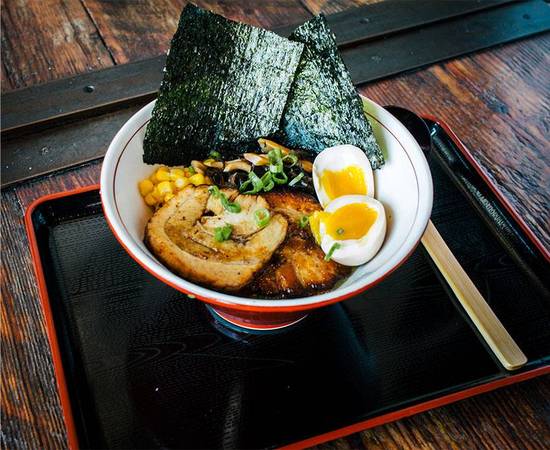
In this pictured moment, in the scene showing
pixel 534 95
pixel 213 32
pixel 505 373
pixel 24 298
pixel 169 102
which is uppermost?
pixel 213 32

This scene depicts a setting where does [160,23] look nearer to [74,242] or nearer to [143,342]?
[74,242]

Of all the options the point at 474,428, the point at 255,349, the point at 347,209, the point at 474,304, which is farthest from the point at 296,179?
the point at 474,428

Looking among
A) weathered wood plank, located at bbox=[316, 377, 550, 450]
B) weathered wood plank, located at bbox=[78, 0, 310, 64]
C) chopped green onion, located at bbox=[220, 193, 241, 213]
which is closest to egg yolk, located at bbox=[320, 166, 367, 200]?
chopped green onion, located at bbox=[220, 193, 241, 213]

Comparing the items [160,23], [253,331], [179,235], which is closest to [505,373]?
[253,331]

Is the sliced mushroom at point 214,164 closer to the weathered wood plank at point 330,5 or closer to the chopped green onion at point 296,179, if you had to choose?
the chopped green onion at point 296,179

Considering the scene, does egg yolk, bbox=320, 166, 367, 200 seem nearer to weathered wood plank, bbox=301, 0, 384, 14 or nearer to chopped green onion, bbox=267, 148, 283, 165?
chopped green onion, bbox=267, 148, 283, 165

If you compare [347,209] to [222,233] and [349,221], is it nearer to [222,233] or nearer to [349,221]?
[349,221]
